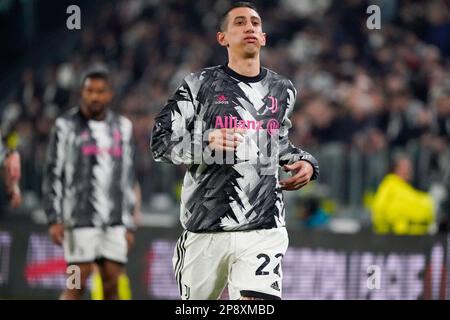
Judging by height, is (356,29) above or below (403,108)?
above

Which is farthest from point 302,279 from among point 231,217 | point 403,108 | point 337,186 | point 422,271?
point 231,217

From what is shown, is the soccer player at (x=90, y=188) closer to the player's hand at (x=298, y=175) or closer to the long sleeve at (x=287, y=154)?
the long sleeve at (x=287, y=154)


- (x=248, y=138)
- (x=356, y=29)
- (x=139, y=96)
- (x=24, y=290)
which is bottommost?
(x=24, y=290)

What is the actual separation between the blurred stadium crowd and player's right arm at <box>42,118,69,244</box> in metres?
4.39

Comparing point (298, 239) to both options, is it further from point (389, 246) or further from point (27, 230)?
point (27, 230)

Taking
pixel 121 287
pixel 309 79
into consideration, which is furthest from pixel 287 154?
pixel 309 79

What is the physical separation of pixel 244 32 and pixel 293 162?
892 millimetres

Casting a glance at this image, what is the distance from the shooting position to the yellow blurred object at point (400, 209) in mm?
14305

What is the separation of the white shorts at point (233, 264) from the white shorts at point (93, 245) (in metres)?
3.58

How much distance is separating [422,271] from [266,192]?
18.9ft

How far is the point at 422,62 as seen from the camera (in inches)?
690

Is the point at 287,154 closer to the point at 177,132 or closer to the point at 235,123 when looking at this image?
the point at 235,123

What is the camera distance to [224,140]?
6.72 meters

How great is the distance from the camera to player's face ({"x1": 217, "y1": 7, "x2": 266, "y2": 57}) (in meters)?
7.08
